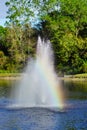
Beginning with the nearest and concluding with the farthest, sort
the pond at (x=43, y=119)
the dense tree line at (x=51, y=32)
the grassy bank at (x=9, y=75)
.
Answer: the pond at (x=43, y=119), the grassy bank at (x=9, y=75), the dense tree line at (x=51, y=32)

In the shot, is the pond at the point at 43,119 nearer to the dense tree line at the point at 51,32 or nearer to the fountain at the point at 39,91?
the fountain at the point at 39,91

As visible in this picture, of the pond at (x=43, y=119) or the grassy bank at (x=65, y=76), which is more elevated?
the pond at (x=43, y=119)

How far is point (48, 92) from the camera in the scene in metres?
33.2

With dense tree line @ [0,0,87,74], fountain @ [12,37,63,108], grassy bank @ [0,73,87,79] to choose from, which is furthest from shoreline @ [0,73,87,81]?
fountain @ [12,37,63,108]

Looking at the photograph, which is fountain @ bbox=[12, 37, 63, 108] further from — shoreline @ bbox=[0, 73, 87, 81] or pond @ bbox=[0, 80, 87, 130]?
shoreline @ bbox=[0, 73, 87, 81]

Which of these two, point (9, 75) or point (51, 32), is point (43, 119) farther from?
point (51, 32)

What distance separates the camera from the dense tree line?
69750 millimetres

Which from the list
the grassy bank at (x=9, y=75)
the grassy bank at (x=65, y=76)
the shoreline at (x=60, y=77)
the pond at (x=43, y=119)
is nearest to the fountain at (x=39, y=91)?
the pond at (x=43, y=119)

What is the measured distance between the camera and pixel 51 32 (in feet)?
239

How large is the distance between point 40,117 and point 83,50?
4798 centimetres

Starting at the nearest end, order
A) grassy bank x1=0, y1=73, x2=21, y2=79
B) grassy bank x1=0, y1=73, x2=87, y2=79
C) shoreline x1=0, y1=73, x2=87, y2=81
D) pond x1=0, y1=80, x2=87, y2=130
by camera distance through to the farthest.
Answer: pond x1=0, y1=80, x2=87, y2=130, shoreline x1=0, y1=73, x2=87, y2=81, grassy bank x1=0, y1=73, x2=87, y2=79, grassy bank x1=0, y1=73, x2=21, y2=79

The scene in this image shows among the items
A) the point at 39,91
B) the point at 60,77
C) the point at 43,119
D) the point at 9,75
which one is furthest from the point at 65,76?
the point at 43,119

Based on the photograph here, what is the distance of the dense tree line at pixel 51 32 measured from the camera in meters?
69.8

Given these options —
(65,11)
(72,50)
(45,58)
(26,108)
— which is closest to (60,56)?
(72,50)
